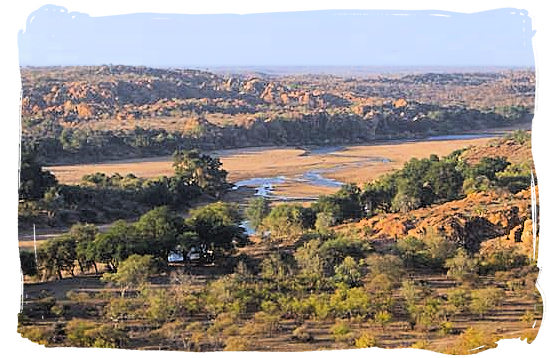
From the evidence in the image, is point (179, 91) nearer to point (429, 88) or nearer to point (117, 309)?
point (429, 88)

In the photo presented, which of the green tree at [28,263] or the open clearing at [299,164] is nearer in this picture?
the green tree at [28,263]

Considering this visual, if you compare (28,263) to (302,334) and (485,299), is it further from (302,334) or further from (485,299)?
(485,299)

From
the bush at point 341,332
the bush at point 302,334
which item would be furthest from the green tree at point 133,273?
the bush at point 341,332

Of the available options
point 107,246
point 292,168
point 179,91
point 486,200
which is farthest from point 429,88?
point 179,91

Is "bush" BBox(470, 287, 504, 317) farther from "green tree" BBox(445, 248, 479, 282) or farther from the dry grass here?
the dry grass

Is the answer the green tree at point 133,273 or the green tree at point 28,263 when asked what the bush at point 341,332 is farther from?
the green tree at point 28,263

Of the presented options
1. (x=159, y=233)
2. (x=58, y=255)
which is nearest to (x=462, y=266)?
(x=159, y=233)
